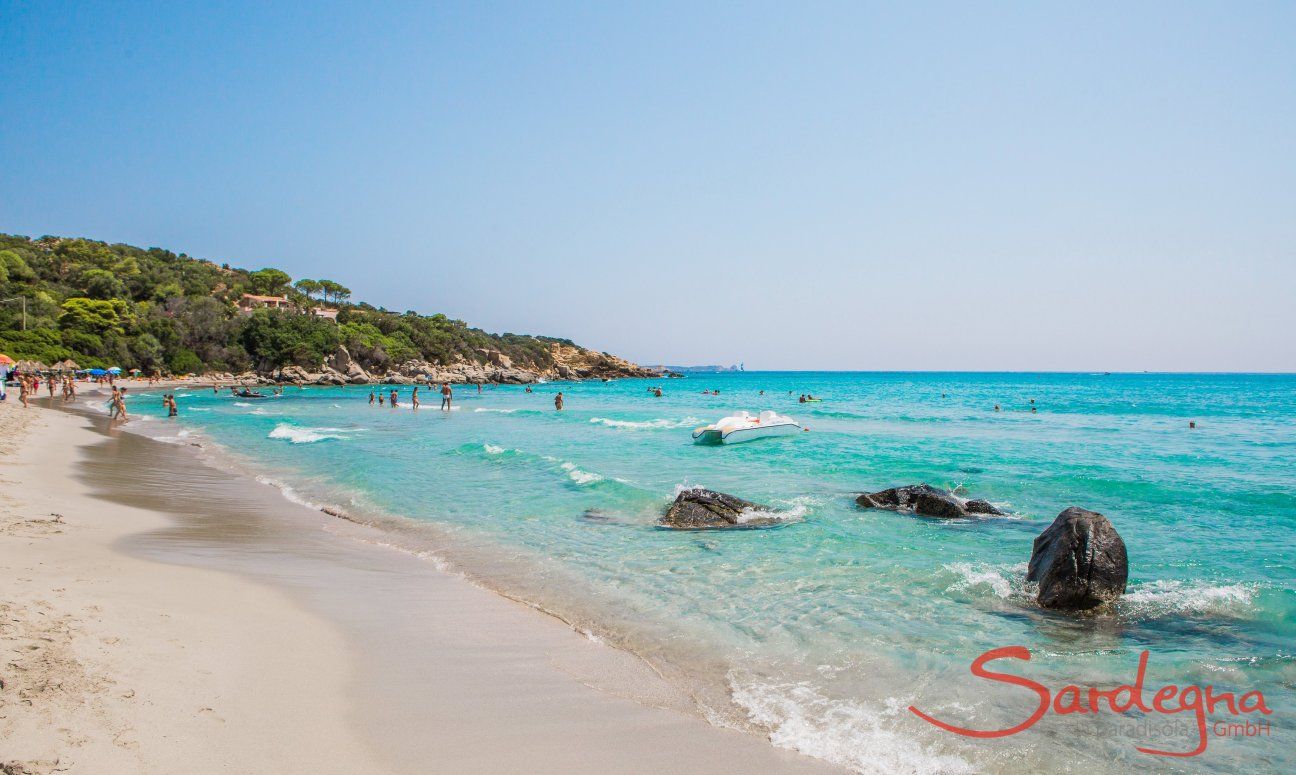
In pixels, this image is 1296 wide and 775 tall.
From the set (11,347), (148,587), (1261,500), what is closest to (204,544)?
(148,587)

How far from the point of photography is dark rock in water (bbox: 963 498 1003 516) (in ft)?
41.9

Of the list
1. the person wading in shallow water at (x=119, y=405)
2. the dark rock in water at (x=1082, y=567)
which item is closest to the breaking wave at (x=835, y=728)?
the dark rock in water at (x=1082, y=567)

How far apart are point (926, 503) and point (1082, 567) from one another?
5.17 meters

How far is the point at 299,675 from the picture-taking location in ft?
16.6

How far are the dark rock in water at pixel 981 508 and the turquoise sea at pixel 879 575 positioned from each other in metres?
0.37

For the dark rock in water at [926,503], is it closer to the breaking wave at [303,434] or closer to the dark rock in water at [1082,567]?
the dark rock in water at [1082,567]

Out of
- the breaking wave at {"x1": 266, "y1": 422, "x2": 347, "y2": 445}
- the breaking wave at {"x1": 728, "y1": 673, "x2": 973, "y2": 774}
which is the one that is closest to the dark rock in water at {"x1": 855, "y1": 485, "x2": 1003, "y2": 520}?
the breaking wave at {"x1": 728, "y1": 673, "x2": 973, "y2": 774}

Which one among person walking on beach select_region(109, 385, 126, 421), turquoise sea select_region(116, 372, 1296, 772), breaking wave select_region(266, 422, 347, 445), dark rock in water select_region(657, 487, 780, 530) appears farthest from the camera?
person walking on beach select_region(109, 385, 126, 421)

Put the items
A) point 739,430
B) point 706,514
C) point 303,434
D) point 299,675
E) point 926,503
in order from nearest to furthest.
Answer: point 299,675 → point 706,514 → point 926,503 → point 739,430 → point 303,434

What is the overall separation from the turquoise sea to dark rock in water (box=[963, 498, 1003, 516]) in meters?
0.37

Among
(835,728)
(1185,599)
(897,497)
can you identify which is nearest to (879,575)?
(1185,599)

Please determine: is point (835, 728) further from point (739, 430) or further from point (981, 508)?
point (739, 430)

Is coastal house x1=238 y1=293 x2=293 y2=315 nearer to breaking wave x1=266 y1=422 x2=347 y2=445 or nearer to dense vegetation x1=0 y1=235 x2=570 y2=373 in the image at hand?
dense vegetation x1=0 y1=235 x2=570 y2=373

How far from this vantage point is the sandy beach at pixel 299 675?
12.6 ft
